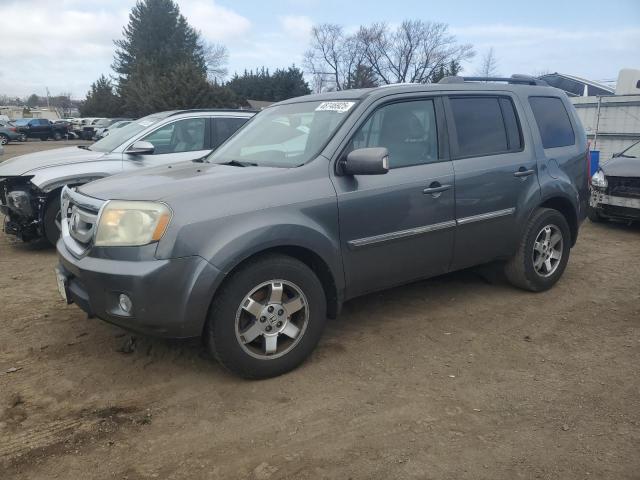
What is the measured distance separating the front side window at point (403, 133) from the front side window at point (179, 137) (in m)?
3.91

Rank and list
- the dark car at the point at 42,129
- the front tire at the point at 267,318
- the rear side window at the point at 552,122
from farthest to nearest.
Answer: the dark car at the point at 42,129 → the rear side window at the point at 552,122 → the front tire at the point at 267,318

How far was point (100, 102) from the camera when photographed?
2048 inches

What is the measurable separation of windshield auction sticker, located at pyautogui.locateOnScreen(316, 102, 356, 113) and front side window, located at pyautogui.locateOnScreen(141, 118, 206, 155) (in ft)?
11.5

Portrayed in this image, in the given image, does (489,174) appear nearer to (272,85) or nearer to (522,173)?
(522,173)

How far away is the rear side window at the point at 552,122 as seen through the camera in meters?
4.86

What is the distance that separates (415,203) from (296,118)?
3.79ft

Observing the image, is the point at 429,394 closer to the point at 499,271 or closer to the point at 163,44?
the point at 499,271

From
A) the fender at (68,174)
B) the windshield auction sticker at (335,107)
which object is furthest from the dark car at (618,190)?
the fender at (68,174)

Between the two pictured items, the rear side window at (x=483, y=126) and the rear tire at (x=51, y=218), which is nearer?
the rear side window at (x=483, y=126)

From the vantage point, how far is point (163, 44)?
56031mm

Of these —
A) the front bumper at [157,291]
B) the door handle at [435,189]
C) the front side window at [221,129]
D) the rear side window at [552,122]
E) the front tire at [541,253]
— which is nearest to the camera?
the front bumper at [157,291]

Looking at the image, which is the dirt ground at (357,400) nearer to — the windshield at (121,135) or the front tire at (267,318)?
the front tire at (267,318)

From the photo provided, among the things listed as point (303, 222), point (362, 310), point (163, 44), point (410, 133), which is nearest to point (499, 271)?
point (362, 310)

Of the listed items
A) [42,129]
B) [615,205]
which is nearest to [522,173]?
[615,205]
